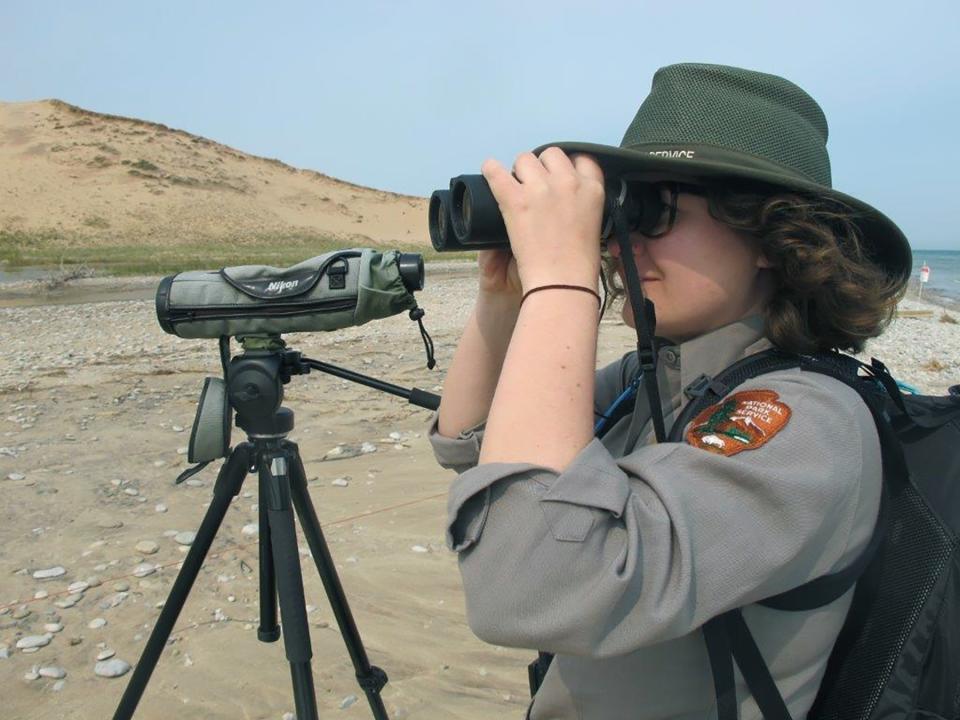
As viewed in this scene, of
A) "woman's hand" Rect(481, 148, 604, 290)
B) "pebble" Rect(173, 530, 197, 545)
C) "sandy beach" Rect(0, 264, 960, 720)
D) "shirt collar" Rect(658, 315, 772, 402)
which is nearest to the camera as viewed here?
"woman's hand" Rect(481, 148, 604, 290)

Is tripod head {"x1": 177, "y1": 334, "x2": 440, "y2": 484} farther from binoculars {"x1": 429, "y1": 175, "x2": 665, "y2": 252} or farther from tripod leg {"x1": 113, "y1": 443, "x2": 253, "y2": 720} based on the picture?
binoculars {"x1": 429, "y1": 175, "x2": 665, "y2": 252}

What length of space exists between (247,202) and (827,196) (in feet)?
175

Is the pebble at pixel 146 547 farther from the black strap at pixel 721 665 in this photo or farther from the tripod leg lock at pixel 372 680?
the black strap at pixel 721 665

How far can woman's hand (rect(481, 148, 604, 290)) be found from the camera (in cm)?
94

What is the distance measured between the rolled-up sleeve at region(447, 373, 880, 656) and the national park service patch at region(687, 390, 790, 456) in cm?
2

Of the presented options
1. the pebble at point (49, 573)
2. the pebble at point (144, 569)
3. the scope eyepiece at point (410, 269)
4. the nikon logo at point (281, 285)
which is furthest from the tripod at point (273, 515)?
the pebble at point (49, 573)

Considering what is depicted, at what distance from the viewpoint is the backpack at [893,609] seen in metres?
0.96

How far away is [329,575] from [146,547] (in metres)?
1.67

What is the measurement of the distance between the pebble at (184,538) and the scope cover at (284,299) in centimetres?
182

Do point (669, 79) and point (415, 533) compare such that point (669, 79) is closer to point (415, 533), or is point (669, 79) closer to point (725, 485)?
point (725, 485)

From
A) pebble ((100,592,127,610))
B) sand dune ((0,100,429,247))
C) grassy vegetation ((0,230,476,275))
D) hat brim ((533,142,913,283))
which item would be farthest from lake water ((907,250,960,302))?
sand dune ((0,100,429,247))

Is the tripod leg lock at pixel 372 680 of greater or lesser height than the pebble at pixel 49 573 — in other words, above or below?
above

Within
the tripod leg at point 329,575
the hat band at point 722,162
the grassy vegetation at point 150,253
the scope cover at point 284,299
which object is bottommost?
the grassy vegetation at point 150,253

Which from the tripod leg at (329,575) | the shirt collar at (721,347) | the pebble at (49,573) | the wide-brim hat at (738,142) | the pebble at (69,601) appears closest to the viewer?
the wide-brim hat at (738,142)
